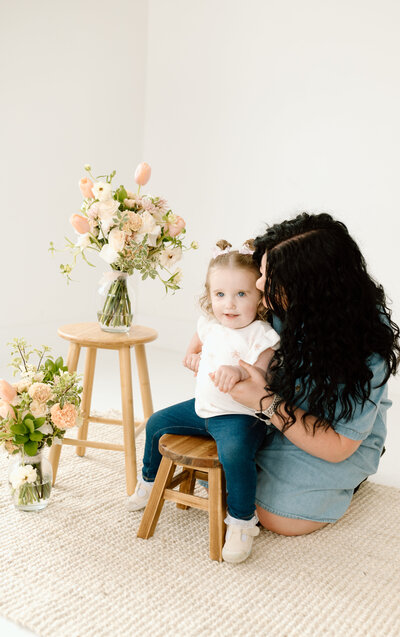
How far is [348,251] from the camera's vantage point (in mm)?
1700

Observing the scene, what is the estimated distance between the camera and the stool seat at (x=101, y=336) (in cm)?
208

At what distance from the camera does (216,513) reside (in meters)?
1.78

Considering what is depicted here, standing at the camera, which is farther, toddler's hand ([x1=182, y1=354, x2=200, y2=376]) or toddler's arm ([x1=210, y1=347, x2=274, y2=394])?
toddler's hand ([x1=182, y1=354, x2=200, y2=376])

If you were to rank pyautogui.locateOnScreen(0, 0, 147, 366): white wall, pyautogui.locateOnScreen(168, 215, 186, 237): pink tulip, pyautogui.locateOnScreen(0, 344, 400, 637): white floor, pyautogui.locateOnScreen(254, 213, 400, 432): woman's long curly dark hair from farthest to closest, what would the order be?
pyautogui.locateOnScreen(0, 0, 147, 366): white wall → pyautogui.locateOnScreen(0, 344, 400, 637): white floor → pyautogui.locateOnScreen(168, 215, 186, 237): pink tulip → pyautogui.locateOnScreen(254, 213, 400, 432): woman's long curly dark hair

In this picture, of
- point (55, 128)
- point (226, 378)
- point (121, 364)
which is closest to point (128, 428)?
point (121, 364)

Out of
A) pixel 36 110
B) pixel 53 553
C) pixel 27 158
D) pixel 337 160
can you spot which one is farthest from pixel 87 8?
pixel 53 553

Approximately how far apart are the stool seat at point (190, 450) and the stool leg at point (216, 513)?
38mm

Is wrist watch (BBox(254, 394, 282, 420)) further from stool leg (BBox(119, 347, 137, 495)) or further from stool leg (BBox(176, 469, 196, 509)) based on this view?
stool leg (BBox(119, 347, 137, 495))

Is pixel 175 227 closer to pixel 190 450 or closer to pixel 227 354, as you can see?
pixel 227 354

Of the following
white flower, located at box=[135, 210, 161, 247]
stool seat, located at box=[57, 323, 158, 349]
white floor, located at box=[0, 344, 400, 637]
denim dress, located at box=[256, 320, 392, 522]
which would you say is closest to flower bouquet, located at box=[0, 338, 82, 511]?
stool seat, located at box=[57, 323, 158, 349]

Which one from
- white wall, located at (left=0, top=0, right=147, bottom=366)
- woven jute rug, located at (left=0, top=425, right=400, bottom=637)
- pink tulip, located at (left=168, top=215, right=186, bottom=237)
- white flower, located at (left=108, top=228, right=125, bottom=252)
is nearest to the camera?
woven jute rug, located at (left=0, top=425, right=400, bottom=637)

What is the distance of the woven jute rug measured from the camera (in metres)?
1.47

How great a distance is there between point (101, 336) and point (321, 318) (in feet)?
2.55

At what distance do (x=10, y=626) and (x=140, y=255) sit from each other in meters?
1.12
